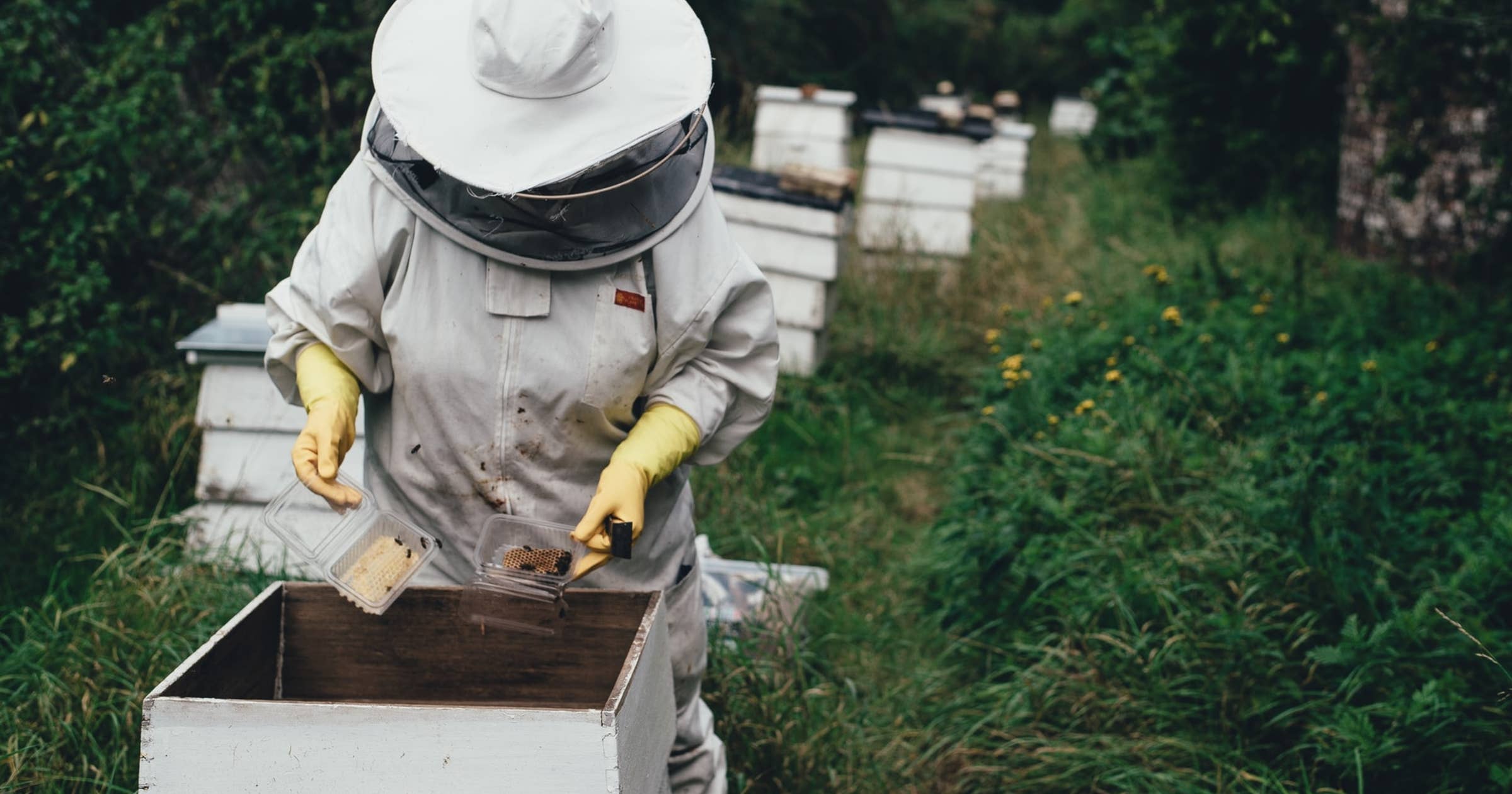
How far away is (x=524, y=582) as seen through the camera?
6.76ft

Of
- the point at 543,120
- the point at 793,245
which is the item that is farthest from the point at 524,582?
the point at 793,245

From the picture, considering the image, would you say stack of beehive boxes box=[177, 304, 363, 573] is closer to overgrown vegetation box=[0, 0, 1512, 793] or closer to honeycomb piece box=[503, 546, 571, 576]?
overgrown vegetation box=[0, 0, 1512, 793]

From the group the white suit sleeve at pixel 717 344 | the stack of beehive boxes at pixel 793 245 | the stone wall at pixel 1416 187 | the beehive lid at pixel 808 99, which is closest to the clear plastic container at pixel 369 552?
the white suit sleeve at pixel 717 344

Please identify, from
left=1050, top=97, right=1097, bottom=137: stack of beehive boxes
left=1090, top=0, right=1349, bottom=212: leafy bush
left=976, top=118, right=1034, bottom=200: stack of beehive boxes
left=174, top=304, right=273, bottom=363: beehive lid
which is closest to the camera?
left=174, top=304, right=273, bottom=363: beehive lid

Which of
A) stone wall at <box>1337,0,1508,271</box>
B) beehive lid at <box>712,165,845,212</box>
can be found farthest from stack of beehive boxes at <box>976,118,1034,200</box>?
beehive lid at <box>712,165,845,212</box>

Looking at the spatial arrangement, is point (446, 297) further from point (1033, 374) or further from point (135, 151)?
point (1033, 374)

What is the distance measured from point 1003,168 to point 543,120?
9.63 m

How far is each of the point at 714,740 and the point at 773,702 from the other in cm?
39

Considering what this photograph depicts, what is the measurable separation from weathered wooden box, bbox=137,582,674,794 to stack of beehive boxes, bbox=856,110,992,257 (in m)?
5.01

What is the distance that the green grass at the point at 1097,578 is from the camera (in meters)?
2.74

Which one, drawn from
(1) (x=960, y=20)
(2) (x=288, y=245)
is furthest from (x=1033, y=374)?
(1) (x=960, y=20)

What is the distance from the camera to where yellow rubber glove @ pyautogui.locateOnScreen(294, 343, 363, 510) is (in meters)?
1.99

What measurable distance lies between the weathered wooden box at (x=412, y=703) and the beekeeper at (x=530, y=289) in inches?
8.0

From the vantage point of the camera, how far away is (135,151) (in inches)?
161
